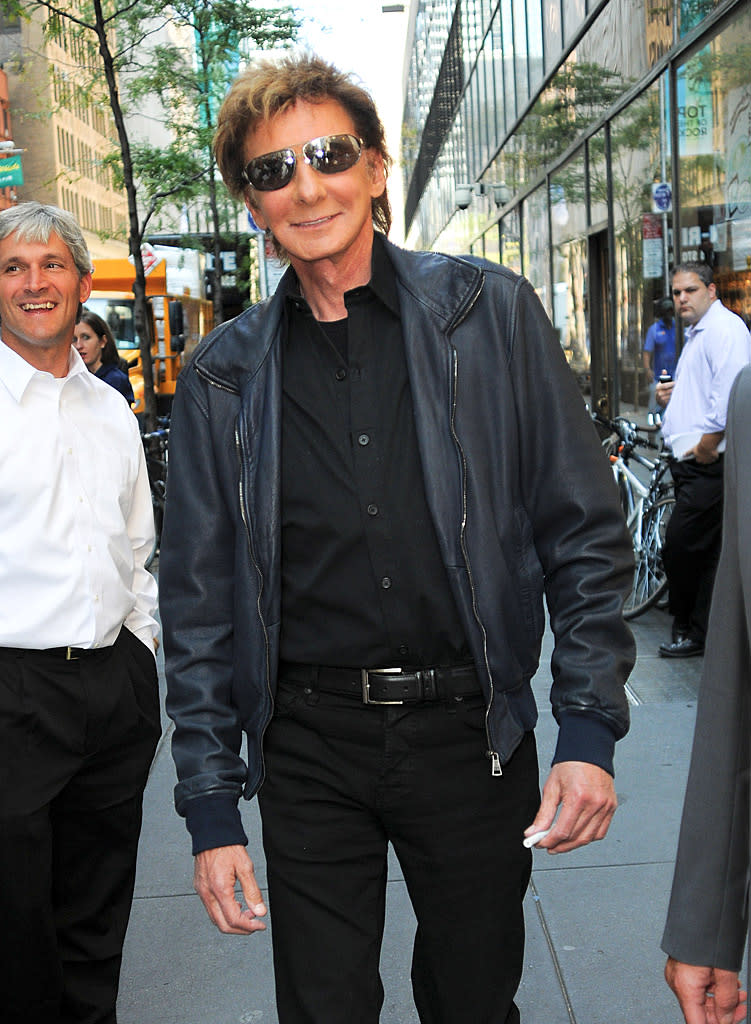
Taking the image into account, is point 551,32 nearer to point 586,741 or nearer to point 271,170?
point 271,170

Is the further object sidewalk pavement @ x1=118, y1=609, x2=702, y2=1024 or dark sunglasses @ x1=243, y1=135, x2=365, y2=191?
sidewalk pavement @ x1=118, y1=609, x2=702, y2=1024

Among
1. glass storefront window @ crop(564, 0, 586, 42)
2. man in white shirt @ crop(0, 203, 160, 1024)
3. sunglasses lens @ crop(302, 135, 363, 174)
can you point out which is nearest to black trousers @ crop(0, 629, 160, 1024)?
man in white shirt @ crop(0, 203, 160, 1024)

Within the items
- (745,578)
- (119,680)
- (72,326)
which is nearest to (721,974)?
(745,578)

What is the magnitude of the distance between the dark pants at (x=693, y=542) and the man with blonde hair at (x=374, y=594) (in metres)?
5.45

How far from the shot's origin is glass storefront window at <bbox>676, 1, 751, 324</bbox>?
30.1 ft

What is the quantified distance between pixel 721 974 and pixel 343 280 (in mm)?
1451

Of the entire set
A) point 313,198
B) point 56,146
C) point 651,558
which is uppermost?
point 56,146

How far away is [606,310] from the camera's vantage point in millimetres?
15820

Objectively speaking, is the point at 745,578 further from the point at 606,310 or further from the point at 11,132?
the point at 11,132

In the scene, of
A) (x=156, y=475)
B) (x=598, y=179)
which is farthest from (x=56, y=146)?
(x=156, y=475)

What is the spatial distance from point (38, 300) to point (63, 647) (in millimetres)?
859

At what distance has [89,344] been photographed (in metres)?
7.95

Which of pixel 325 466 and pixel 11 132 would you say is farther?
pixel 11 132

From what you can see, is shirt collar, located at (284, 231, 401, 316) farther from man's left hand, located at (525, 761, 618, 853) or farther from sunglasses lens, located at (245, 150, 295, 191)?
man's left hand, located at (525, 761, 618, 853)
